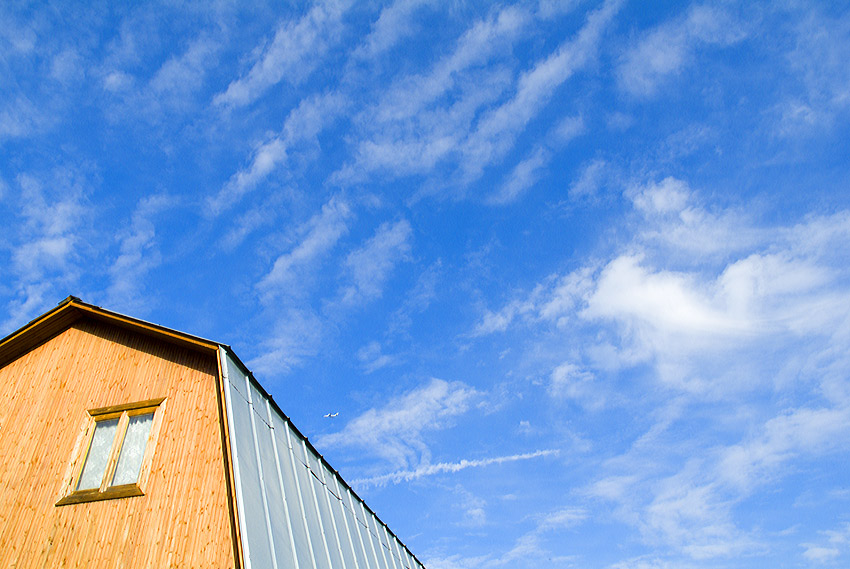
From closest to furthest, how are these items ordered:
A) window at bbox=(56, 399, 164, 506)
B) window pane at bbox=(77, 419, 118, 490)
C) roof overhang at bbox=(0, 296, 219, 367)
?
window at bbox=(56, 399, 164, 506)
window pane at bbox=(77, 419, 118, 490)
roof overhang at bbox=(0, 296, 219, 367)

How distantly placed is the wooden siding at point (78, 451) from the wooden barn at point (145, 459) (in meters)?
0.03

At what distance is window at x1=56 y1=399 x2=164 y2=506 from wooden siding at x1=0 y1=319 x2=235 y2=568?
8.1 inches

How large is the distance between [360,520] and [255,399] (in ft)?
25.3

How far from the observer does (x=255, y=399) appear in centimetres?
1432

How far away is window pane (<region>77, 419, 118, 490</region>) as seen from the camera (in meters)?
12.6

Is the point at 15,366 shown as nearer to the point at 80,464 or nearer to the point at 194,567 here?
the point at 80,464

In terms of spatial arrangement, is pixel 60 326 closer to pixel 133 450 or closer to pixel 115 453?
pixel 115 453

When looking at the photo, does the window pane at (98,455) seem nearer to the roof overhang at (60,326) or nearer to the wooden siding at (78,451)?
the wooden siding at (78,451)

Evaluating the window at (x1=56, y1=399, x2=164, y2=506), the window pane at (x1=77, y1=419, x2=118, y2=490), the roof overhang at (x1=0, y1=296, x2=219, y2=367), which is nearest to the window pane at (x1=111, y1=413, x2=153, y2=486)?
the window at (x1=56, y1=399, x2=164, y2=506)

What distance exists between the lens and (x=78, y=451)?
1316 cm

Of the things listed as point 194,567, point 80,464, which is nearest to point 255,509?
point 194,567

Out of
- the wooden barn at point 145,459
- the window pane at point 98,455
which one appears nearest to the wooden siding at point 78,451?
the wooden barn at point 145,459

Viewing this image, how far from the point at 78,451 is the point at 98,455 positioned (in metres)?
0.55

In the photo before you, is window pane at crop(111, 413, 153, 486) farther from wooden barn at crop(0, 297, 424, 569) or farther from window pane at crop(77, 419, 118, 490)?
window pane at crop(77, 419, 118, 490)
